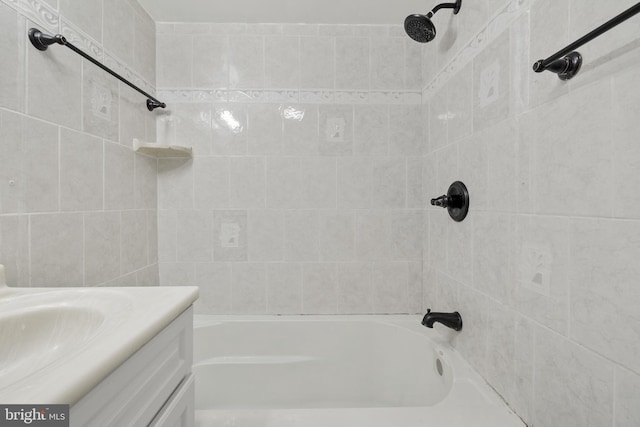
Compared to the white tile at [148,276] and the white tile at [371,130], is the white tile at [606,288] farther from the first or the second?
the white tile at [148,276]

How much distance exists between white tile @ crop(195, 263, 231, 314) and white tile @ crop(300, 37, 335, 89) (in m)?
1.14

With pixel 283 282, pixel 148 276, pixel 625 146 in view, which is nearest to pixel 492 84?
pixel 625 146

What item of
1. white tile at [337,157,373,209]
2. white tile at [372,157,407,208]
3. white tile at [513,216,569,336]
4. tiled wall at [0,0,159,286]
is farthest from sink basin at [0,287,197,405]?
white tile at [372,157,407,208]

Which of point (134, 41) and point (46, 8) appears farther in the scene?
point (134, 41)

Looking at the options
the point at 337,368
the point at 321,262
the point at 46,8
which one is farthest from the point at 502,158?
the point at 46,8

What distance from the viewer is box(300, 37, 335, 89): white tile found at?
1.48 metres

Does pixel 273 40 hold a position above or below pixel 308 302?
above

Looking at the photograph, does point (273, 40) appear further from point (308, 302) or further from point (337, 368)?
point (337, 368)

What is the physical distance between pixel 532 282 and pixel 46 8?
171 centimetres

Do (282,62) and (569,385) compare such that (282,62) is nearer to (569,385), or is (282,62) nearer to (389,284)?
(389,284)

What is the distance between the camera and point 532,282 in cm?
74

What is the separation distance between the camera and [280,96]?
1491 millimetres

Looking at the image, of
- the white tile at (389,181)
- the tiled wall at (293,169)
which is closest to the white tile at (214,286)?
the tiled wall at (293,169)

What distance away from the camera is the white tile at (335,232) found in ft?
4.96
